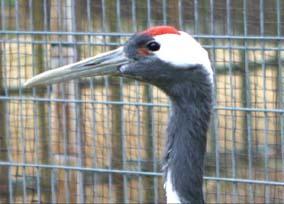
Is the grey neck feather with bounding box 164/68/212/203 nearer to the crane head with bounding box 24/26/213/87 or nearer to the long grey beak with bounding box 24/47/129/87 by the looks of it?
the crane head with bounding box 24/26/213/87

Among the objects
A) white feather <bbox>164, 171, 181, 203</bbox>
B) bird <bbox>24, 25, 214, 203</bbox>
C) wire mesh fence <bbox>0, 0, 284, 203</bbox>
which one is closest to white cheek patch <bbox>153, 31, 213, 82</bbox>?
bird <bbox>24, 25, 214, 203</bbox>

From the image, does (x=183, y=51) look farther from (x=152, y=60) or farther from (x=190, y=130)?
(x=190, y=130)

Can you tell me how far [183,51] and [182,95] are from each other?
0.65 feet

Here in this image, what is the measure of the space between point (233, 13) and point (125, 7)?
78 cm

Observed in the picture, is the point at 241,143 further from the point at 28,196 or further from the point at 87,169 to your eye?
the point at 28,196

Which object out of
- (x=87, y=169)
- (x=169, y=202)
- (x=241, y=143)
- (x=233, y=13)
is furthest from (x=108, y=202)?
(x=169, y=202)

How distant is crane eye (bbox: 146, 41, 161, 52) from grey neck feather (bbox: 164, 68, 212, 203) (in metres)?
0.19

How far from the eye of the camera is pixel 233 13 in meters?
6.32

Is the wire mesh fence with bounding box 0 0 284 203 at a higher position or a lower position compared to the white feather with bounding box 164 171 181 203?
higher

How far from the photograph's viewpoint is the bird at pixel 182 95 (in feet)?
14.6

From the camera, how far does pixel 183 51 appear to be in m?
4.47

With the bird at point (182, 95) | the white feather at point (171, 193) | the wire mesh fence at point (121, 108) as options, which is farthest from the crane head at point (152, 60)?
the wire mesh fence at point (121, 108)

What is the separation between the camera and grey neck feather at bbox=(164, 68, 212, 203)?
446 centimetres

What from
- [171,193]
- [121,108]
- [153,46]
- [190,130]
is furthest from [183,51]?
[121,108]
